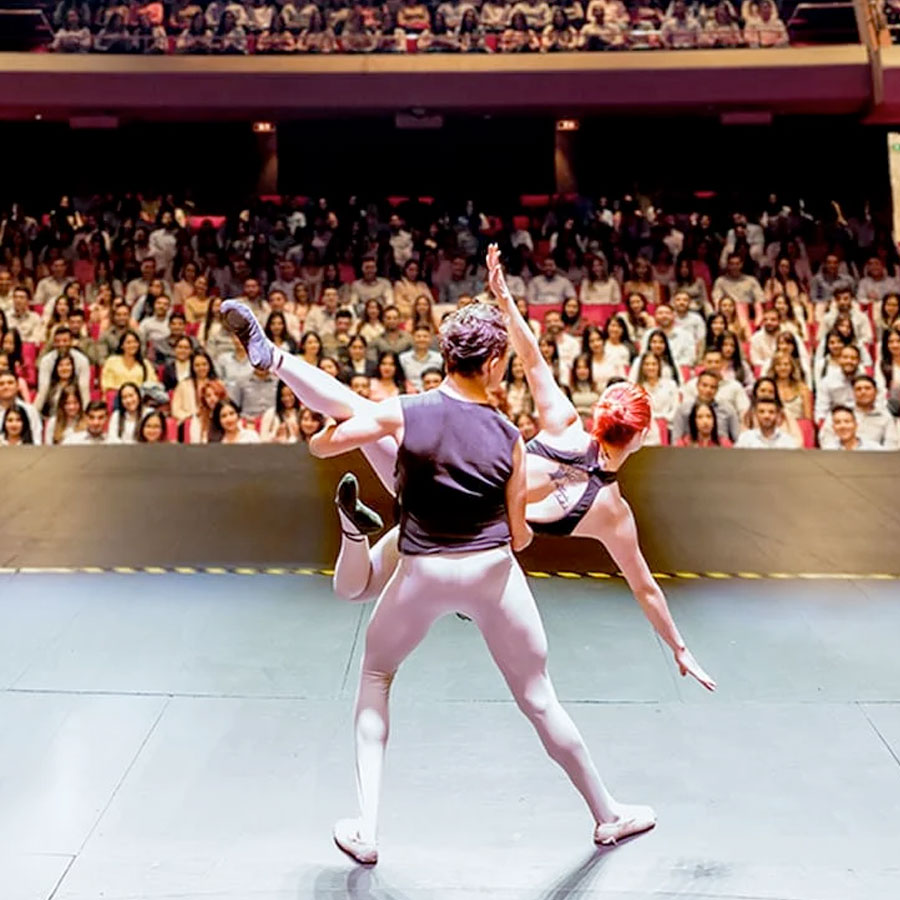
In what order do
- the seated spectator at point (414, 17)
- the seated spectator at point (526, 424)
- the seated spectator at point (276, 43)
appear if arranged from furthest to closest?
the seated spectator at point (414, 17), the seated spectator at point (276, 43), the seated spectator at point (526, 424)

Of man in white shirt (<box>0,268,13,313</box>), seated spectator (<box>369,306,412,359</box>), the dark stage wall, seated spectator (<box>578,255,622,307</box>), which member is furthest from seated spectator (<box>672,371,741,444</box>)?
man in white shirt (<box>0,268,13,313</box>)

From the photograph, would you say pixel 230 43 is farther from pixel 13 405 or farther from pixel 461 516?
pixel 461 516

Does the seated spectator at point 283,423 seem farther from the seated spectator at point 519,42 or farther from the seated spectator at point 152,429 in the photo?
the seated spectator at point 519,42

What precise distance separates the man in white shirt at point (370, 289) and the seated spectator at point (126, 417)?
2.49 m

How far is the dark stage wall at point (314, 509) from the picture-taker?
213 inches

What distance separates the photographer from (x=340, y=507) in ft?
8.04

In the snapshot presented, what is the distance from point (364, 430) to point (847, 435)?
6.76 m

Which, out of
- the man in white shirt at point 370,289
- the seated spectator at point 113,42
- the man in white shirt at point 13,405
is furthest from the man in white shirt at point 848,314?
the seated spectator at point 113,42

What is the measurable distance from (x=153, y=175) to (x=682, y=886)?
13.6 m

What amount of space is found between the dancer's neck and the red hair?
0.33 metres

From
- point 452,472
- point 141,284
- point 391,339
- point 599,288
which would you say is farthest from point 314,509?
point 599,288

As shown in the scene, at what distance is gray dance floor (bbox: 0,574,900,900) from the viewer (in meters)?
2.61

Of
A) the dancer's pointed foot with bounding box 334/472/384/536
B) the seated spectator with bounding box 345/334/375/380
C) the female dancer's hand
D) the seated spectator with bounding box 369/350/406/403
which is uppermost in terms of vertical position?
the seated spectator with bounding box 345/334/375/380

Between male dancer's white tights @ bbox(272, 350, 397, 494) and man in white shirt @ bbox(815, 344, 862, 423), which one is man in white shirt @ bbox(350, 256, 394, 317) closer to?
man in white shirt @ bbox(815, 344, 862, 423)
